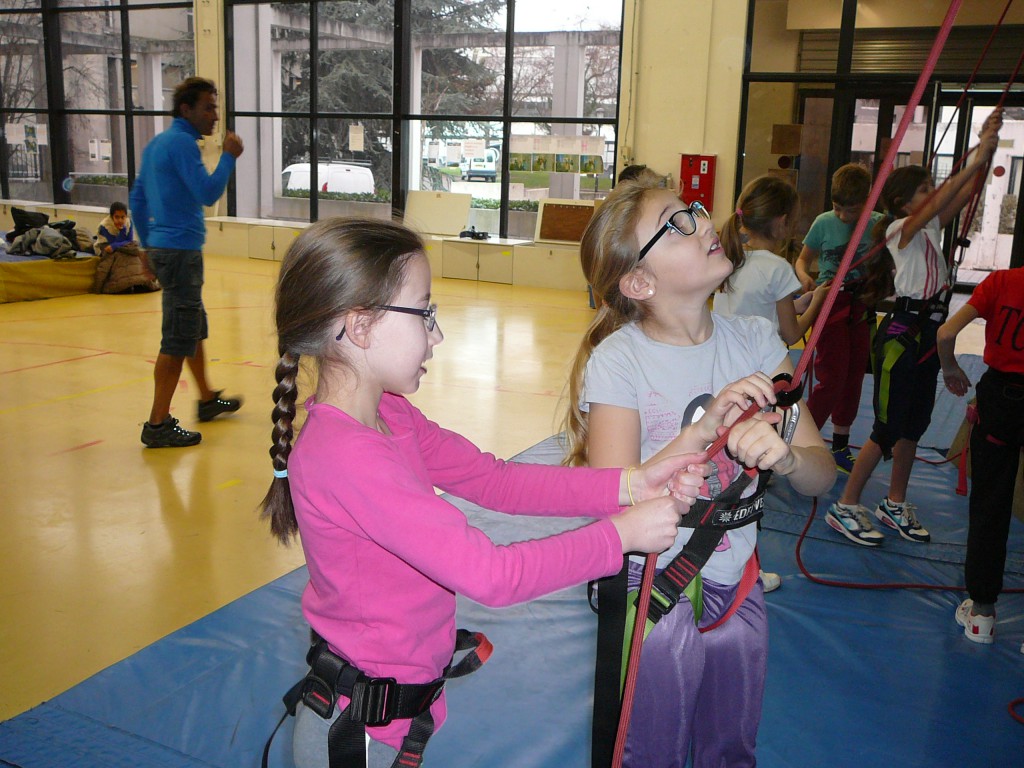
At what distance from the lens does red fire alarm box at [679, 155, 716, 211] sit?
31.4 feet

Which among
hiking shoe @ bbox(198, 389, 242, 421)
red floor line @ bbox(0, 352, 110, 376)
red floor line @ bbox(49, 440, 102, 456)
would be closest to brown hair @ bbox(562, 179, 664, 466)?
red floor line @ bbox(49, 440, 102, 456)

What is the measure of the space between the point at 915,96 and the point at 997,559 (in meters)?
2.14

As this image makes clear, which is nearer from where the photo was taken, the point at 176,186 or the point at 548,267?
the point at 176,186

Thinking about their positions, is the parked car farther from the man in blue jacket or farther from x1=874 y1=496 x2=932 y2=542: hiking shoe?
x1=874 y1=496 x2=932 y2=542: hiking shoe

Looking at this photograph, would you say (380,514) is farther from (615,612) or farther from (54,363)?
(54,363)

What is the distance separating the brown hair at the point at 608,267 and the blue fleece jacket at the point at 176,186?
304cm

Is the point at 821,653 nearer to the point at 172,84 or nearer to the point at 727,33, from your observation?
the point at 727,33

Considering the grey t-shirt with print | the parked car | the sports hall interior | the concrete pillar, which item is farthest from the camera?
the parked car

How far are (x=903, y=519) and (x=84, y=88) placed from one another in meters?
15.0

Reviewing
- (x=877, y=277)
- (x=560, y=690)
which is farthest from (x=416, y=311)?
(x=877, y=277)

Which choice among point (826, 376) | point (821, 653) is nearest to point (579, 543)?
point (821, 653)

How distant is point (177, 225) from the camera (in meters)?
4.32

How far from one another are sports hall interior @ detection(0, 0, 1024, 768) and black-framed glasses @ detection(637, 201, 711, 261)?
2.88 ft

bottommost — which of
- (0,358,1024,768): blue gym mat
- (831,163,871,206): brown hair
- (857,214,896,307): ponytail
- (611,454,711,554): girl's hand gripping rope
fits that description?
(0,358,1024,768): blue gym mat
